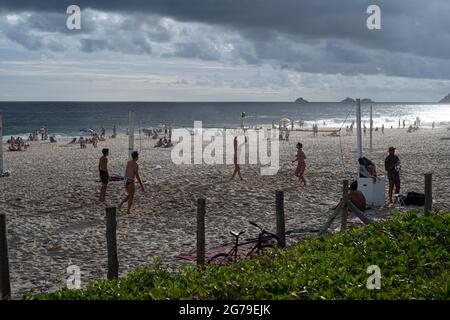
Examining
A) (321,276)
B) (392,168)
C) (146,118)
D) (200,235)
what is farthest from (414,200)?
(146,118)

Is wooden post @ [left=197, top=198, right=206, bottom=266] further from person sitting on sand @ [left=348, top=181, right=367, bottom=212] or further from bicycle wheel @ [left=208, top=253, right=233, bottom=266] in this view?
person sitting on sand @ [left=348, top=181, right=367, bottom=212]

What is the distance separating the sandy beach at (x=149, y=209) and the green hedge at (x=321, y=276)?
1.33 m

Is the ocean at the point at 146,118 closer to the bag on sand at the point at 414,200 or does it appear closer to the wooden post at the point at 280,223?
the bag on sand at the point at 414,200

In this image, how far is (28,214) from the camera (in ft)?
47.1

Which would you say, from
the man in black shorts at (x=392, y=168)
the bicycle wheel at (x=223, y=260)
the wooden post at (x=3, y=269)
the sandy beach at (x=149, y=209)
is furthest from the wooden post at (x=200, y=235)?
the man in black shorts at (x=392, y=168)

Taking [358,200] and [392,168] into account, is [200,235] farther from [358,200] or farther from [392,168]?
[392,168]

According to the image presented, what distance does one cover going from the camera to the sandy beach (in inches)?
403

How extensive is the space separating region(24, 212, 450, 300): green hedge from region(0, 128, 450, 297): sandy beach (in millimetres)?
1329

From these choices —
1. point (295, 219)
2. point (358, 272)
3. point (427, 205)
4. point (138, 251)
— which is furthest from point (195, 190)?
point (358, 272)

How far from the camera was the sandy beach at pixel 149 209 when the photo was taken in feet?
33.6

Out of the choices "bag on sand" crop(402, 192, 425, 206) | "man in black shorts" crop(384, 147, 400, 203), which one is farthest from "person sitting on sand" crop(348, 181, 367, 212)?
"man in black shorts" crop(384, 147, 400, 203)
